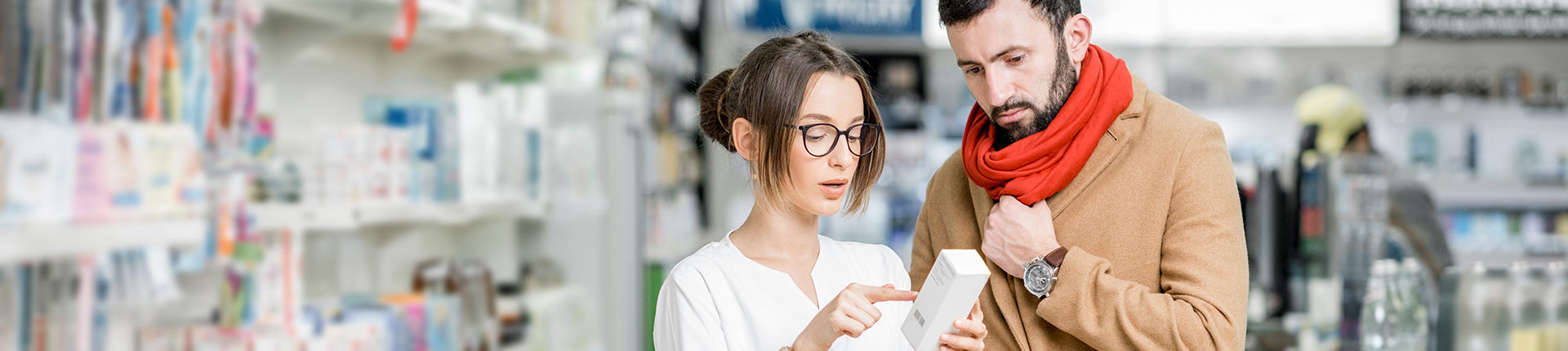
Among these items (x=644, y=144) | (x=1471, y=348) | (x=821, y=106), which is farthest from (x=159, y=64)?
(x=644, y=144)

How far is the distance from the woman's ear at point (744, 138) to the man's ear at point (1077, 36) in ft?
1.17

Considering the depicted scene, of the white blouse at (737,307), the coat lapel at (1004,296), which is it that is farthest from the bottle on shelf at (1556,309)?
the white blouse at (737,307)

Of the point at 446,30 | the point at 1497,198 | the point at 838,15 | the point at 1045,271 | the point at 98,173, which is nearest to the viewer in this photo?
the point at 1045,271

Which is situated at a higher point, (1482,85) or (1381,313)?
(1482,85)

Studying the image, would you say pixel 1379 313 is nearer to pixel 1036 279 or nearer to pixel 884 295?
pixel 1036 279

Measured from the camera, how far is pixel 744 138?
48.8 inches

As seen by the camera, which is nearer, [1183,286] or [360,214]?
[1183,286]

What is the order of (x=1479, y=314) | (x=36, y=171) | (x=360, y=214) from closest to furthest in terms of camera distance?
1. (x=36, y=171)
2. (x=1479, y=314)
3. (x=360, y=214)

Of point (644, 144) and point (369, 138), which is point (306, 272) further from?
point (644, 144)

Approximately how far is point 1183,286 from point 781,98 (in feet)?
1.59

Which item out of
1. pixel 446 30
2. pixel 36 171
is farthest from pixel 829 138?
pixel 446 30

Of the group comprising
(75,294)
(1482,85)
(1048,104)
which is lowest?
(75,294)

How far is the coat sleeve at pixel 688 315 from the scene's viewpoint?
3.85 ft

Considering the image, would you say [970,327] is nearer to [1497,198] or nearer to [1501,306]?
[1501,306]
